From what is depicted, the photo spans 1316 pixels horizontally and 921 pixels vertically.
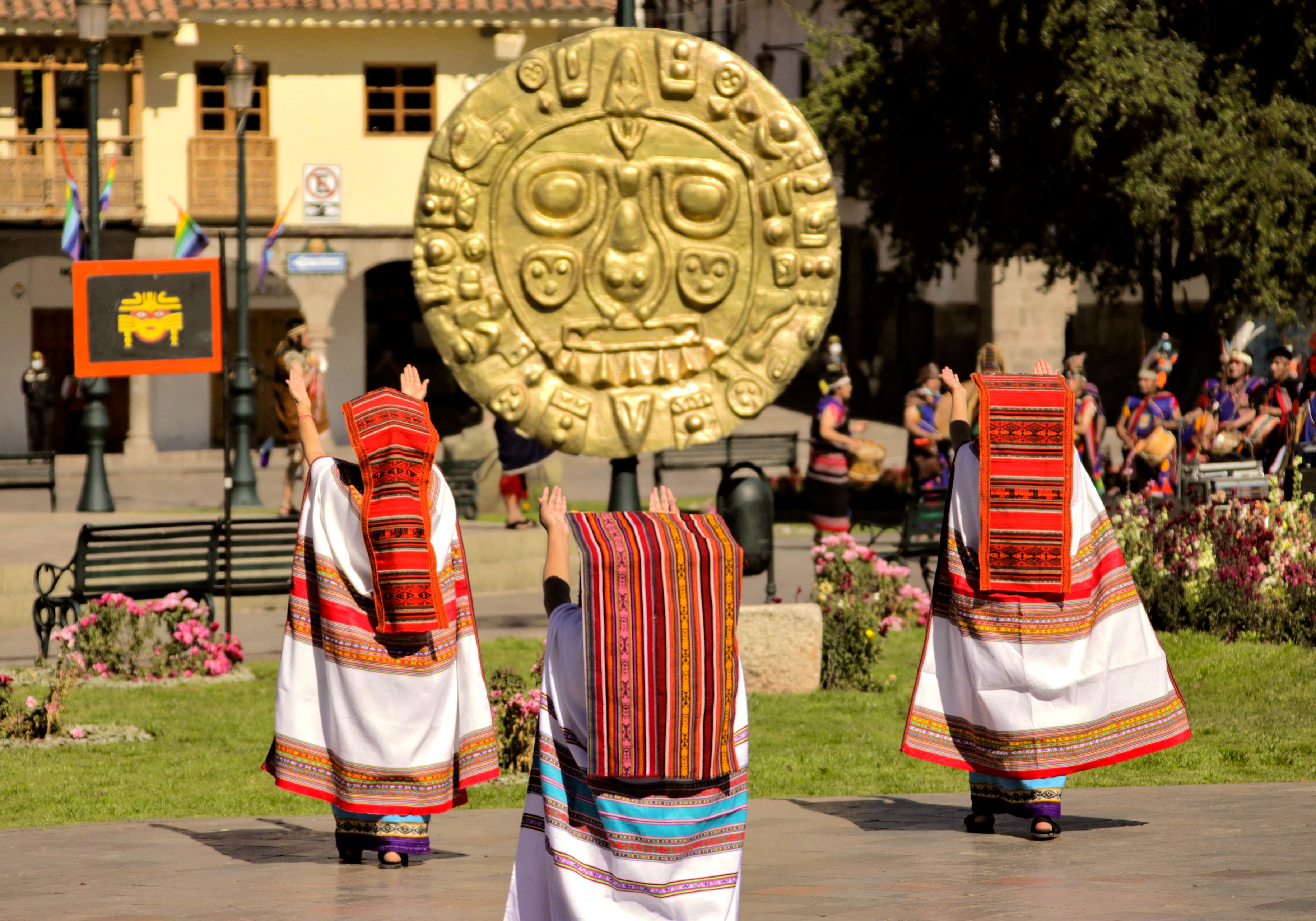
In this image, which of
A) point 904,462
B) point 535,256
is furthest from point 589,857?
point 904,462

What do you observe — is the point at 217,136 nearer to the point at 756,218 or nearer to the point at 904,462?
the point at 904,462

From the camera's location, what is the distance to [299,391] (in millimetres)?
6617

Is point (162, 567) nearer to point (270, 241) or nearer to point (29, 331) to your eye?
point (270, 241)

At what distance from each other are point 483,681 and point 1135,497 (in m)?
7.52

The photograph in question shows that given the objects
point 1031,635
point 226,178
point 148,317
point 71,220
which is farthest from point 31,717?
point 226,178

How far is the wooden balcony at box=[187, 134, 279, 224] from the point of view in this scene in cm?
3108

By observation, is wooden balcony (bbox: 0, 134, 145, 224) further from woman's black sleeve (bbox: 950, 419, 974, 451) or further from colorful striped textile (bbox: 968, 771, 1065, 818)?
colorful striped textile (bbox: 968, 771, 1065, 818)

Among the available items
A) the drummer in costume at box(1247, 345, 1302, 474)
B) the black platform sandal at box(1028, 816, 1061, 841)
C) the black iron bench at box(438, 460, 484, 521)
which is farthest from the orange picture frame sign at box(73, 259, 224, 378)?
the black iron bench at box(438, 460, 484, 521)

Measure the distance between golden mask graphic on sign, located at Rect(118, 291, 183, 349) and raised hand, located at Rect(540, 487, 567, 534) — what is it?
21.9 ft

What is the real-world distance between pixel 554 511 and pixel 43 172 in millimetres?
27256

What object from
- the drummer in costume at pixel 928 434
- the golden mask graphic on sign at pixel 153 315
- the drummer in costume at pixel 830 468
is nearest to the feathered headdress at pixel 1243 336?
the drummer in costume at pixel 928 434

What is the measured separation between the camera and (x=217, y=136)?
31188 mm

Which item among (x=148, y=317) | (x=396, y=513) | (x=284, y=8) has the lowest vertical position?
(x=396, y=513)

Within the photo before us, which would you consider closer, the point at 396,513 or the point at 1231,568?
the point at 396,513
